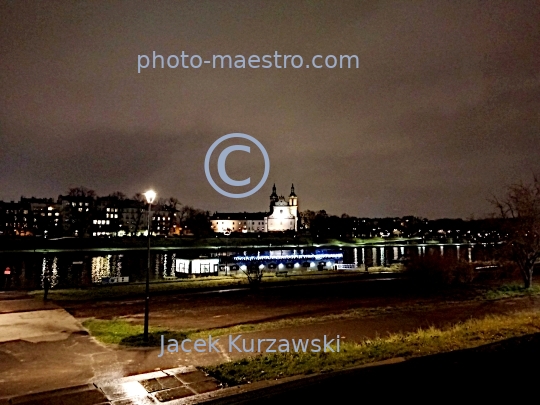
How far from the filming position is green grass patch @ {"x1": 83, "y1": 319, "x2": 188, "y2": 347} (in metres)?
14.4

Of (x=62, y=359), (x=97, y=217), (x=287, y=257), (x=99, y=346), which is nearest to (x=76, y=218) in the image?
(x=97, y=217)

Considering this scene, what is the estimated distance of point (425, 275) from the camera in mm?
34719

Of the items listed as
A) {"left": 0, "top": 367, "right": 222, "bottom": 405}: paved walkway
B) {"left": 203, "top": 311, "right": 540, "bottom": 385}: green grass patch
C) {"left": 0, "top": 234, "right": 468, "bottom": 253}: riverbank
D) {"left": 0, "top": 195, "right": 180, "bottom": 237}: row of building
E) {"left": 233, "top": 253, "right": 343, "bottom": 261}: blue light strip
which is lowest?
{"left": 0, "top": 367, "right": 222, "bottom": 405}: paved walkway

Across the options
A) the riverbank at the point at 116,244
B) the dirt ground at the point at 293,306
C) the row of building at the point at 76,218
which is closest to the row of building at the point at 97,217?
the row of building at the point at 76,218

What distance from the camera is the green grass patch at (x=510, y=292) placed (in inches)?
1031

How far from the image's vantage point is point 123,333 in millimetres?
15625

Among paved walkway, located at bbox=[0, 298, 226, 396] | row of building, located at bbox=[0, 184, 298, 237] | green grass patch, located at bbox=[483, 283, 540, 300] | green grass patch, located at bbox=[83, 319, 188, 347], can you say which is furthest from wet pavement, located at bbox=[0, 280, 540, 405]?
row of building, located at bbox=[0, 184, 298, 237]

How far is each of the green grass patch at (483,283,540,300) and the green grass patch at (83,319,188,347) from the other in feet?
61.1

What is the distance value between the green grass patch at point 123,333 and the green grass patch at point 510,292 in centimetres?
1864

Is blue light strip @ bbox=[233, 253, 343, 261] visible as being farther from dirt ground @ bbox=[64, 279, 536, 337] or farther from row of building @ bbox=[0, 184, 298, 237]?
row of building @ bbox=[0, 184, 298, 237]

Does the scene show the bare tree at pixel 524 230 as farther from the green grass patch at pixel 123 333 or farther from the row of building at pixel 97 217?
the row of building at pixel 97 217

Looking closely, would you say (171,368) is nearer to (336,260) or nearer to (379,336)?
(379,336)

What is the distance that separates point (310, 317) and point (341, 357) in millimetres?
7817

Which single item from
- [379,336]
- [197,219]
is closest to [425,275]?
[379,336]
